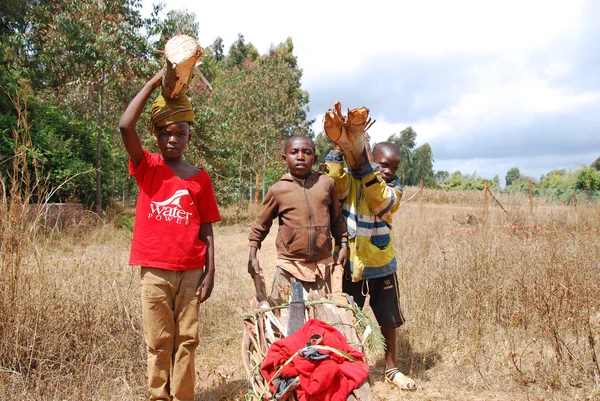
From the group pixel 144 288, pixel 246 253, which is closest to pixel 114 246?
pixel 246 253

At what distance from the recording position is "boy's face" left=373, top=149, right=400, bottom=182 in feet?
10.2

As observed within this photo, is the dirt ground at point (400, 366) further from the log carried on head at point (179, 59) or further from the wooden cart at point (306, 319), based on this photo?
the log carried on head at point (179, 59)

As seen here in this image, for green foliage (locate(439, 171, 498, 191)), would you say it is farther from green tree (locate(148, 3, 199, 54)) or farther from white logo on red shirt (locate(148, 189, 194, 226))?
white logo on red shirt (locate(148, 189, 194, 226))

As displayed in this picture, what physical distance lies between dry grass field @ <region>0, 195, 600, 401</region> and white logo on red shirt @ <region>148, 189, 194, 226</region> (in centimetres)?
108

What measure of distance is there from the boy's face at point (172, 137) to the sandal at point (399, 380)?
2111mm

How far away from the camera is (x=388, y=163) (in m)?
3.11

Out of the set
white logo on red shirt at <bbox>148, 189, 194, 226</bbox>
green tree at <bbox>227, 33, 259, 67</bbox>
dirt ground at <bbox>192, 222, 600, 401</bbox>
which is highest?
A: green tree at <bbox>227, 33, 259, 67</bbox>

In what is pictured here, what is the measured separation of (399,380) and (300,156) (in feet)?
5.65

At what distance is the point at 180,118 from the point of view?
7.82ft

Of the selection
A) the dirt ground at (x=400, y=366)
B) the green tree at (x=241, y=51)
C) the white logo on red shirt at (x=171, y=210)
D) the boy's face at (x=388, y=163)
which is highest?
the green tree at (x=241, y=51)

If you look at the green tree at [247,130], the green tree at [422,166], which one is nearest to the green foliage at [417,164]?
the green tree at [422,166]

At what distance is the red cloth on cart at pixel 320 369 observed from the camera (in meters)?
1.83

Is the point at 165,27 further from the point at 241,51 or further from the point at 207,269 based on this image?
the point at 241,51

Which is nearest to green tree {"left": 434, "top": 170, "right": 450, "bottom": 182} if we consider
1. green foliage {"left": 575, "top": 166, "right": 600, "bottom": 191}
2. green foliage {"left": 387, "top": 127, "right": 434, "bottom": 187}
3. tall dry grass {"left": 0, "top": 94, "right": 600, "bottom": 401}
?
green foliage {"left": 387, "top": 127, "right": 434, "bottom": 187}
